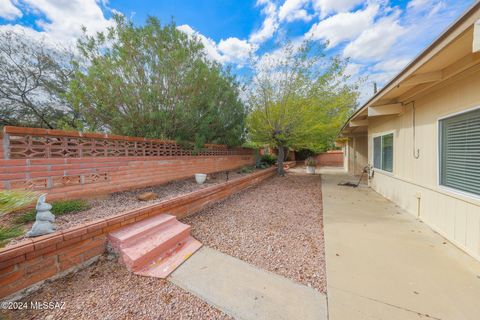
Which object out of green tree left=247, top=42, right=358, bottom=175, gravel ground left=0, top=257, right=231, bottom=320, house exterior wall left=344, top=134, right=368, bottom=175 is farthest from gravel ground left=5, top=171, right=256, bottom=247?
house exterior wall left=344, top=134, right=368, bottom=175

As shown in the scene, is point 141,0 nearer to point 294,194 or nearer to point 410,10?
point 410,10

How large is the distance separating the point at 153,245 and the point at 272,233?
1.96m

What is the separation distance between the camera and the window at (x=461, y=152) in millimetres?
2602

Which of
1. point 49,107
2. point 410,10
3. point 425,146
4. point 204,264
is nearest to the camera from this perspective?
point 204,264

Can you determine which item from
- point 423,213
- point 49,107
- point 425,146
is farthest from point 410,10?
point 49,107

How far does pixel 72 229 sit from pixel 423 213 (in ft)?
19.9

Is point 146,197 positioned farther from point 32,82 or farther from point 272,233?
point 32,82

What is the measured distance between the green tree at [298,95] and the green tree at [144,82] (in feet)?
11.5

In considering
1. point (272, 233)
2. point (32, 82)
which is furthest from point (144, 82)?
point (272, 233)

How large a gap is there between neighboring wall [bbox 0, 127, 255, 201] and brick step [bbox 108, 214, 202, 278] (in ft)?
5.00

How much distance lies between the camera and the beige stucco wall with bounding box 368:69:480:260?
8.59ft

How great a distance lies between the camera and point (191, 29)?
201 inches

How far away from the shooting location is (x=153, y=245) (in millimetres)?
2383

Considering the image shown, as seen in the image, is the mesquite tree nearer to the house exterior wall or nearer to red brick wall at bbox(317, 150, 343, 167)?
the house exterior wall
